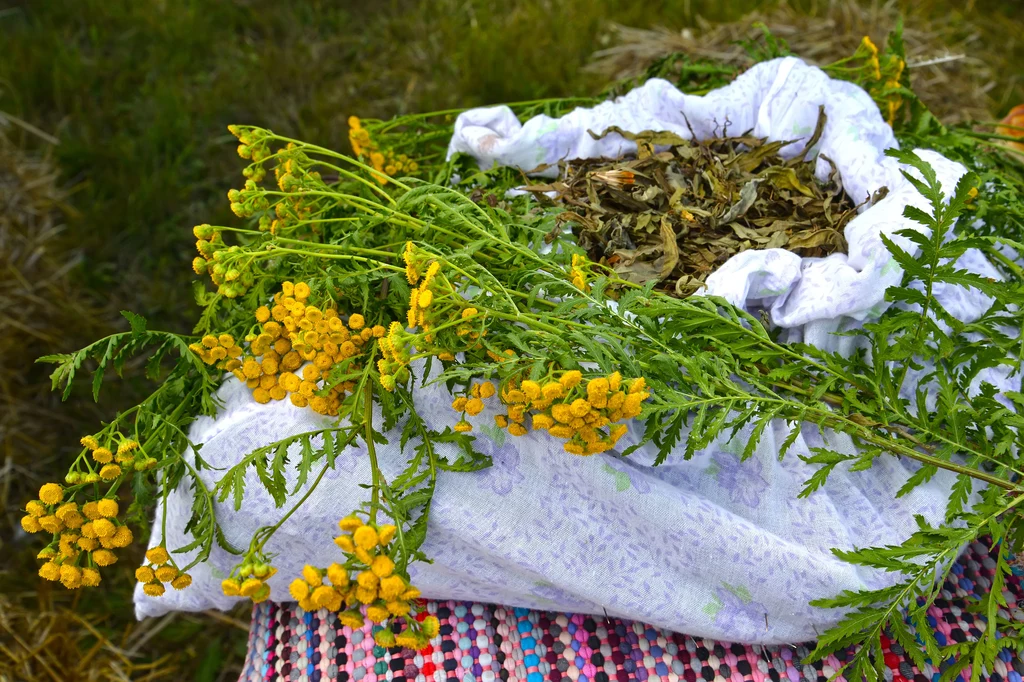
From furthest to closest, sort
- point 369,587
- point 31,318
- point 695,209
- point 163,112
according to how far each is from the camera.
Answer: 1. point 163,112
2. point 31,318
3. point 695,209
4. point 369,587

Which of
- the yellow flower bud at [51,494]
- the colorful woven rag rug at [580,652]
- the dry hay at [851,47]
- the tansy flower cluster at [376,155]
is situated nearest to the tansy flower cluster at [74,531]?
the yellow flower bud at [51,494]

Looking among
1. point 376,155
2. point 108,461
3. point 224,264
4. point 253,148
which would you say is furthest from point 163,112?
point 108,461

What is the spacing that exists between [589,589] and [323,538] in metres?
0.38

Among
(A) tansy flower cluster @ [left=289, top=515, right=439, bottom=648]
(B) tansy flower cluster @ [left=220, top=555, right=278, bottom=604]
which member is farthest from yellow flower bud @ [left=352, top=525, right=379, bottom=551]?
(B) tansy flower cluster @ [left=220, top=555, right=278, bottom=604]

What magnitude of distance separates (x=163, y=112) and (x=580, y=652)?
75.9 inches

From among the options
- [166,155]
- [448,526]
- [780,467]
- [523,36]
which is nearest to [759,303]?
[780,467]

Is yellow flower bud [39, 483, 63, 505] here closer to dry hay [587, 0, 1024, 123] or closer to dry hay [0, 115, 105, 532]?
dry hay [0, 115, 105, 532]

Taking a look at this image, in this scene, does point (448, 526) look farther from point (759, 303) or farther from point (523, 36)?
point (523, 36)

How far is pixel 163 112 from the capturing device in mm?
2322

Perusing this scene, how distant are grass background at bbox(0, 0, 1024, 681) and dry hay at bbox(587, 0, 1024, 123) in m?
0.02

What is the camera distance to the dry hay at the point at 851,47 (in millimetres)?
2176

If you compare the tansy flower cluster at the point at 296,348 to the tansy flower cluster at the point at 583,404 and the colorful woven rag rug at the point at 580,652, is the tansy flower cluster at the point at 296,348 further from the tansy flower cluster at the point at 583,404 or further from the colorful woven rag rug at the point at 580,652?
the colorful woven rag rug at the point at 580,652

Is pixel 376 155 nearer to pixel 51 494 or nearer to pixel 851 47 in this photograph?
pixel 51 494

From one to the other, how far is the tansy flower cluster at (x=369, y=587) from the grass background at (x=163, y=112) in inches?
47.2
